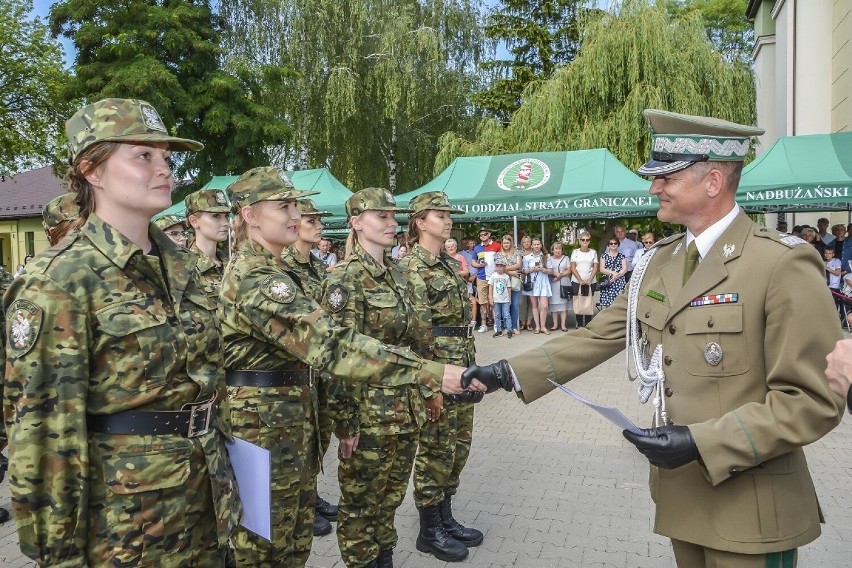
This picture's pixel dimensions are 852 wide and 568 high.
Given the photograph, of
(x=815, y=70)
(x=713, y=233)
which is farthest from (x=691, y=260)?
(x=815, y=70)

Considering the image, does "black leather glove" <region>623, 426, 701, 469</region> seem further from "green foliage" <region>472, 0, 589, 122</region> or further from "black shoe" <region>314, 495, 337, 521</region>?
"green foliage" <region>472, 0, 589, 122</region>

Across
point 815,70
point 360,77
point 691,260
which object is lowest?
point 691,260

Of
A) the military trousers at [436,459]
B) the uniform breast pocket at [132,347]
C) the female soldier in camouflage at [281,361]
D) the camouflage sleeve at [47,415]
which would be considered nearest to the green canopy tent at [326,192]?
the military trousers at [436,459]

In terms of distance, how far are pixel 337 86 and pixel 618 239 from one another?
43.0ft

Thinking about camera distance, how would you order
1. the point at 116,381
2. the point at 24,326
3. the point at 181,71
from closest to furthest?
the point at 24,326 < the point at 116,381 < the point at 181,71

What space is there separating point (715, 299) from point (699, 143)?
56cm

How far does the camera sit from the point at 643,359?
259cm

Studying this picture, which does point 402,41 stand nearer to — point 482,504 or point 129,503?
point 482,504

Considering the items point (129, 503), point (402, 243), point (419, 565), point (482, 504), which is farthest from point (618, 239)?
point (129, 503)

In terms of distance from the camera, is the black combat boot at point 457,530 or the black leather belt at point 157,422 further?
the black combat boot at point 457,530

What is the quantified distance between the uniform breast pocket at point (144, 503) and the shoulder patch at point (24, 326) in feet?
1.34

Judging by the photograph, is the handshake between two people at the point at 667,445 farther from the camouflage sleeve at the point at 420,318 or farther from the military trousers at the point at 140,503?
the camouflage sleeve at the point at 420,318

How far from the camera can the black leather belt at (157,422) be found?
80.7 inches

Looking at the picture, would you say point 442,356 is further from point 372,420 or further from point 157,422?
point 157,422
